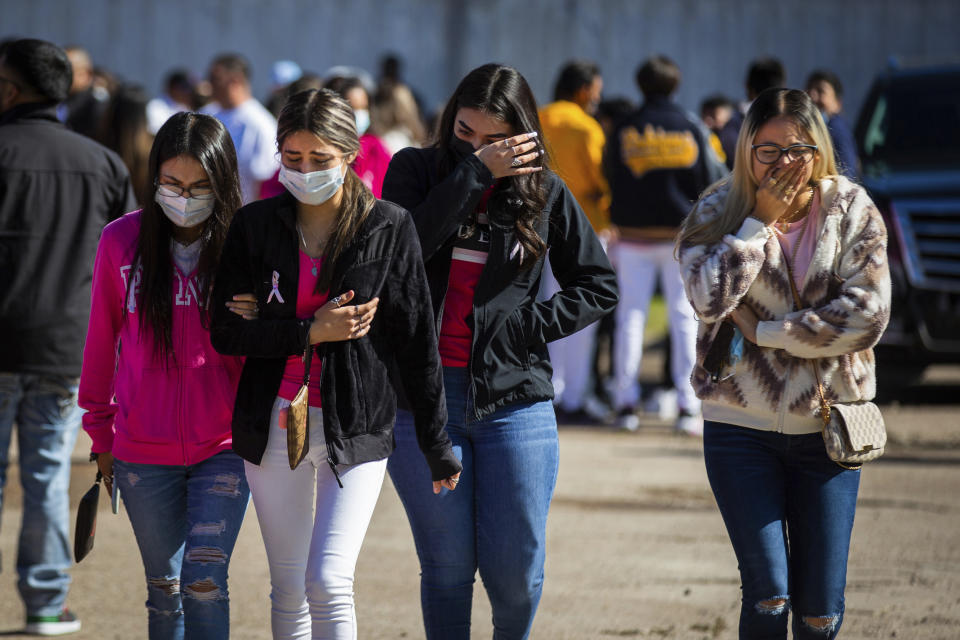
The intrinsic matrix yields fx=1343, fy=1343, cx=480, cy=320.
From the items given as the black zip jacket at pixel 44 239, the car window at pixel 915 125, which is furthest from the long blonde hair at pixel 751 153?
the car window at pixel 915 125

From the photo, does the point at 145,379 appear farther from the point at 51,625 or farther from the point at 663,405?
the point at 663,405

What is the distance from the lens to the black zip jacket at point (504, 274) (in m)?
3.94

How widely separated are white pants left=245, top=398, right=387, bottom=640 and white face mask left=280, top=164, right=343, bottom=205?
0.59 metres

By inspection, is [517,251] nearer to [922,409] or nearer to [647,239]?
[647,239]

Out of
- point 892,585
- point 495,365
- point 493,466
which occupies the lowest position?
point 892,585

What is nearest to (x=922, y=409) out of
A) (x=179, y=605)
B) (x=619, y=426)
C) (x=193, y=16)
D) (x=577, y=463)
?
(x=619, y=426)

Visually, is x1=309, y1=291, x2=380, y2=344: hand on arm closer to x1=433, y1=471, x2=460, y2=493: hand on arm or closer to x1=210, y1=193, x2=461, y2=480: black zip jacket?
x1=210, y1=193, x2=461, y2=480: black zip jacket

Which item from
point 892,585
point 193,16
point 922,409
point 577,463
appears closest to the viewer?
point 892,585

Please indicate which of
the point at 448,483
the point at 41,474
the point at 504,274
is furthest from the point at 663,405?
the point at 448,483

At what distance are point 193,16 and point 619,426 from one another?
11368 millimetres

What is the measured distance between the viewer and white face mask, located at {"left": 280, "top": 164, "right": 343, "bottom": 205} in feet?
12.6

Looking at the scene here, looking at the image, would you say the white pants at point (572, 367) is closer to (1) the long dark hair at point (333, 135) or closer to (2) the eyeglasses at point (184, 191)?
(2) the eyeglasses at point (184, 191)

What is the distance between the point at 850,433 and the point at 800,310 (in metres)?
0.41

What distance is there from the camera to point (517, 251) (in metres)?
4.05
